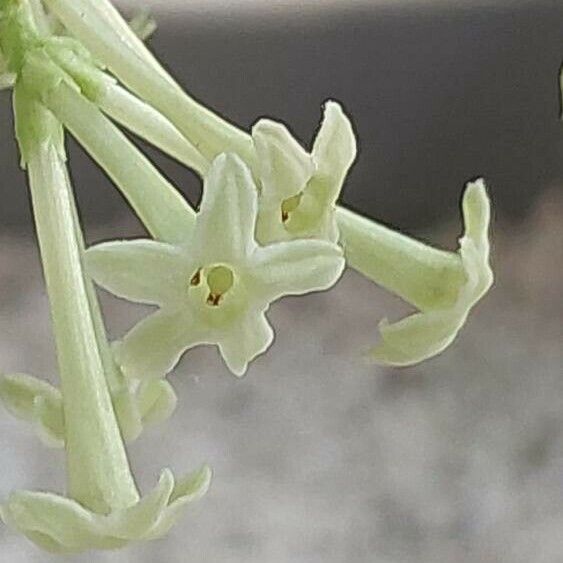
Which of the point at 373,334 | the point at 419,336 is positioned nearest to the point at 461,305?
the point at 419,336

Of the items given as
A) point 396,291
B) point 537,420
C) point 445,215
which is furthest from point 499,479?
point 396,291

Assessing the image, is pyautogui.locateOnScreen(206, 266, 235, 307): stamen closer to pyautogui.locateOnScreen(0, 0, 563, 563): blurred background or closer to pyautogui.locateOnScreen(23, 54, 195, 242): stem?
pyautogui.locateOnScreen(23, 54, 195, 242): stem

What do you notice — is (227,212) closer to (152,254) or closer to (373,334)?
(152,254)

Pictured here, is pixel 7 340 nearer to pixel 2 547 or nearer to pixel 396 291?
pixel 2 547

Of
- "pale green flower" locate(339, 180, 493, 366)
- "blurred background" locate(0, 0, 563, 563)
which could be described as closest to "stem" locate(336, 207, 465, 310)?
"pale green flower" locate(339, 180, 493, 366)

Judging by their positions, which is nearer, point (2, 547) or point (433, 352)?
point (433, 352)

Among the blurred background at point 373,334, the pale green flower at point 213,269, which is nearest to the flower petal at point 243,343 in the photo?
the pale green flower at point 213,269

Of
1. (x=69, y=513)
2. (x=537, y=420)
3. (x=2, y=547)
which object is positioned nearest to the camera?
(x=69, y=513)
